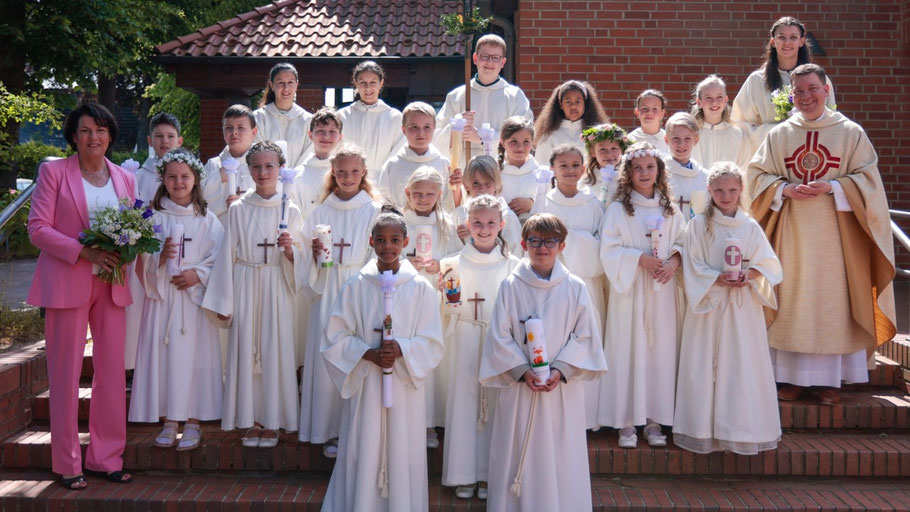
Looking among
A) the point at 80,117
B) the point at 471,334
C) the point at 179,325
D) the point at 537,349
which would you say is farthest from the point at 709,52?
the point at 80,117

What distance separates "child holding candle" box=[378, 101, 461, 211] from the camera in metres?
6.70

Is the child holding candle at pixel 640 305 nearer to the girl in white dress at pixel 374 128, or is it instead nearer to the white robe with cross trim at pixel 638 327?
the white robe with cross trim at pixel 638 327

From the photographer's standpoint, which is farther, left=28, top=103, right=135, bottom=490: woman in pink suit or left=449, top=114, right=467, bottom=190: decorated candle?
left=449, top=114, right=467, bottom=190: decorated candle

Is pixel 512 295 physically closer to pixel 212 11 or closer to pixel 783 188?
pixel 783 188

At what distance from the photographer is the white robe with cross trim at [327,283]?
5.71m

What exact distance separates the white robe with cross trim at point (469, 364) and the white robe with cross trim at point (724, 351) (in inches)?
49.6

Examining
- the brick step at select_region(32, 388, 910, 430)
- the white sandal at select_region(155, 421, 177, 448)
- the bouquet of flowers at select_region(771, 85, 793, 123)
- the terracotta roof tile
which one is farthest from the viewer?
the terracotta roof tile

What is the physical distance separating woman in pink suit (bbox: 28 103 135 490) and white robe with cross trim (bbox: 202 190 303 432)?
2.21 feet

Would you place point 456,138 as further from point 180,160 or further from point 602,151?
point 180,160

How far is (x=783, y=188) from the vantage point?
20.8 feet

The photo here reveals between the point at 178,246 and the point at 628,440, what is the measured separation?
323 cm

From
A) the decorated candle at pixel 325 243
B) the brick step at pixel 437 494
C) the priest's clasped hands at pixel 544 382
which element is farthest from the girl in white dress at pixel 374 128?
the priest's clasped hands at pixel 544 382

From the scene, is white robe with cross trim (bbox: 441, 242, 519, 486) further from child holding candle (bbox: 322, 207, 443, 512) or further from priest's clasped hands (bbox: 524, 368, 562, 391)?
priest's clasped hands (bbox: 524, 368, 562, 391)

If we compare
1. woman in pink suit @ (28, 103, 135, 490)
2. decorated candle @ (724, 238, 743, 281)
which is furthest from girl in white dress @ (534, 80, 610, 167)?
woman in pink suit @ (28, 103, 135, 490)
